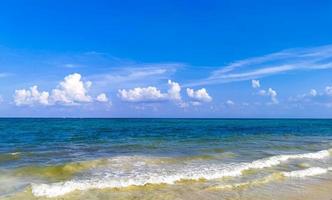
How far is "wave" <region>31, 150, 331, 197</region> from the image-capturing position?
11695mm

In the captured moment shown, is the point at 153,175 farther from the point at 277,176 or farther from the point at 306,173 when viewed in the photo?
the point at 306,173

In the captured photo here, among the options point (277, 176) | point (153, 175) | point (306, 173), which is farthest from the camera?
point (306, 173)

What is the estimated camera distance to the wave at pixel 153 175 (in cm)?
1170

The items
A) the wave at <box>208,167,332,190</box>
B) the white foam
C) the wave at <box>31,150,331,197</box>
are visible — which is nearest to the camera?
the wave at <box>31,150,331,197</box>

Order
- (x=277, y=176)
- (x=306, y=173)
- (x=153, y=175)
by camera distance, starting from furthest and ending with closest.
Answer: (x=306, y=173)
(x=277, y=176)
(x=153, y=175)

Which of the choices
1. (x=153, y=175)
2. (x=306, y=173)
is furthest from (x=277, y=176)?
(x=153, y=175)

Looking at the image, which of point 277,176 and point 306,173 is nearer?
point 277,176

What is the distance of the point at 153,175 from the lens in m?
14.1

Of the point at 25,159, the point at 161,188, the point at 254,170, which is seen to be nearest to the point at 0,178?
the point at 25,159

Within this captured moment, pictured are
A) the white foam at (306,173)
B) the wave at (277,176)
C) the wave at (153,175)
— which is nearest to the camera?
the wave at (153,175)

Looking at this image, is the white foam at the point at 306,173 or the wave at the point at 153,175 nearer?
the wave at the point at 153,175

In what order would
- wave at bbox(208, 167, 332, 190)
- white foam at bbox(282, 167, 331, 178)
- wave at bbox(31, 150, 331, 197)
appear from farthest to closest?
white foam at bbox(282, 167, 331, 178), wave at bbox(208, 167, 332, 190), wave at bbox(31, 150, 331, 197)

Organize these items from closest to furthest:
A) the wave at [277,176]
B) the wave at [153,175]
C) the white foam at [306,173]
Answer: the wave at [153,175], the wave at [277,176], the white foam at [306,173]

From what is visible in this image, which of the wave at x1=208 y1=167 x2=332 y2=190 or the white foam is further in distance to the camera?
the white foam
